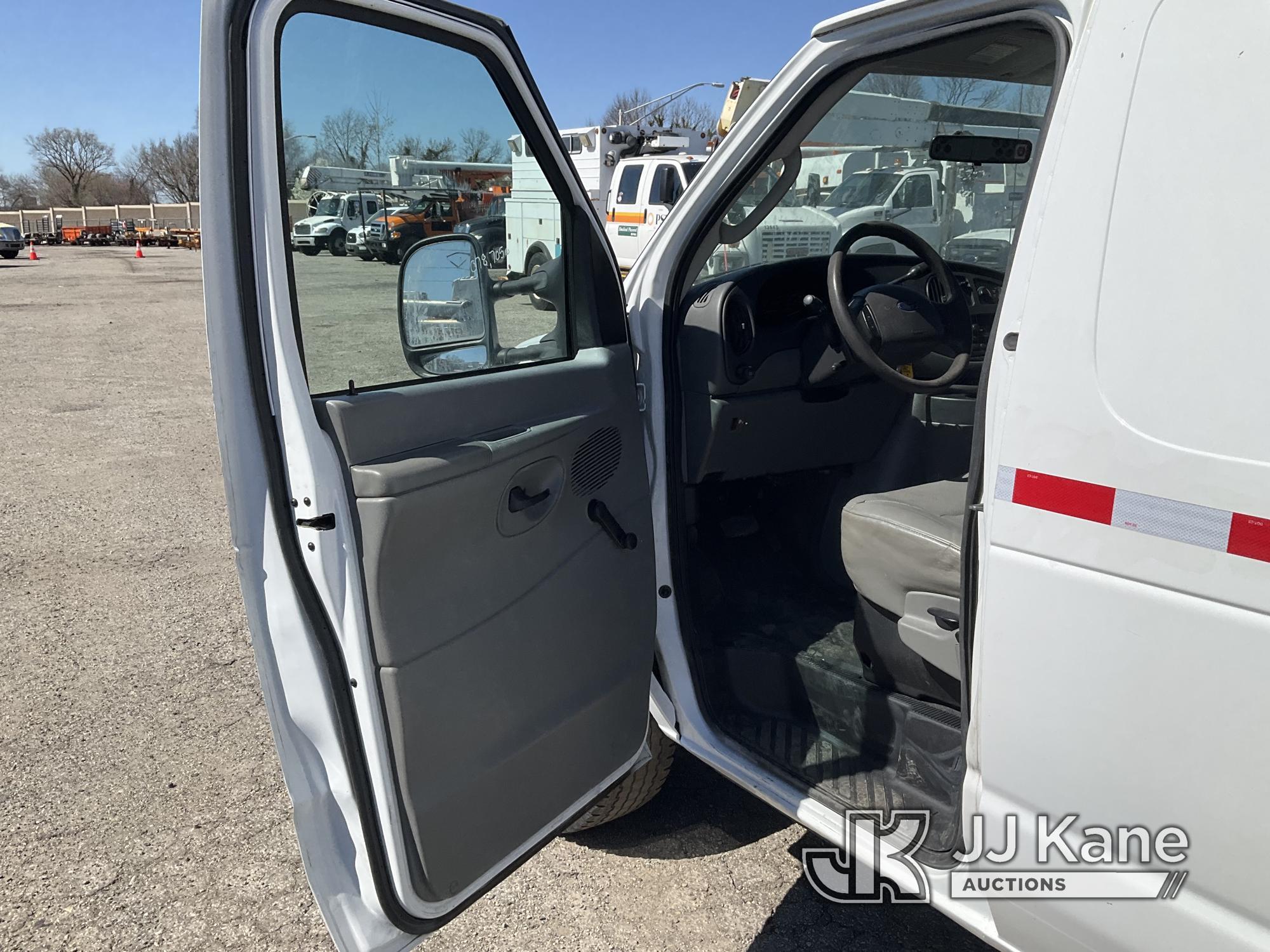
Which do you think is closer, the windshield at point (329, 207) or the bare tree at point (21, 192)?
the windshield at point (329, 207)

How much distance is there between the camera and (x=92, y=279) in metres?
23.1

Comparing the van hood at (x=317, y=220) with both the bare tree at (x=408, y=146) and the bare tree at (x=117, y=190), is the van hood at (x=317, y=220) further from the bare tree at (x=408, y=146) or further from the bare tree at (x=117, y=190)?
the bare tree at (x=117, y=190)

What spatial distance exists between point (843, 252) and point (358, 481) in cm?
140

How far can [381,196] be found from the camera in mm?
1762

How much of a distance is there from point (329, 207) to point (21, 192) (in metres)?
97.3

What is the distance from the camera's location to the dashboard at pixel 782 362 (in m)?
2.48

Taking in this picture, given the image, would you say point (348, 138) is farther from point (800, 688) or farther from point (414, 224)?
point (800, 688)

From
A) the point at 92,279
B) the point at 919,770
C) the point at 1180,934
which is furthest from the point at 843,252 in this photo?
the point at 92,279

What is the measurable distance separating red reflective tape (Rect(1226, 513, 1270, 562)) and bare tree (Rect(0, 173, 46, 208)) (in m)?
93.6

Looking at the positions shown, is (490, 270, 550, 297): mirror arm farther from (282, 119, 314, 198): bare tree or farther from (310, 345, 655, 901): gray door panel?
(282, 119, 314, 198): bare tree

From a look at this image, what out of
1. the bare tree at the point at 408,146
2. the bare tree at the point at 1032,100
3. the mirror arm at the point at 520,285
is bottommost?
the mirror arm at the point at 520,285

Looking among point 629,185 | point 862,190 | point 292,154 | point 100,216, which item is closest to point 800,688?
point 862,190

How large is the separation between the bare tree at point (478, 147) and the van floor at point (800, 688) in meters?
1.20

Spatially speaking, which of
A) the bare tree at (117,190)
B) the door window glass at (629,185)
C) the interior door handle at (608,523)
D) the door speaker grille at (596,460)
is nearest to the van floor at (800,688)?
the interior door handle at (608,523)
